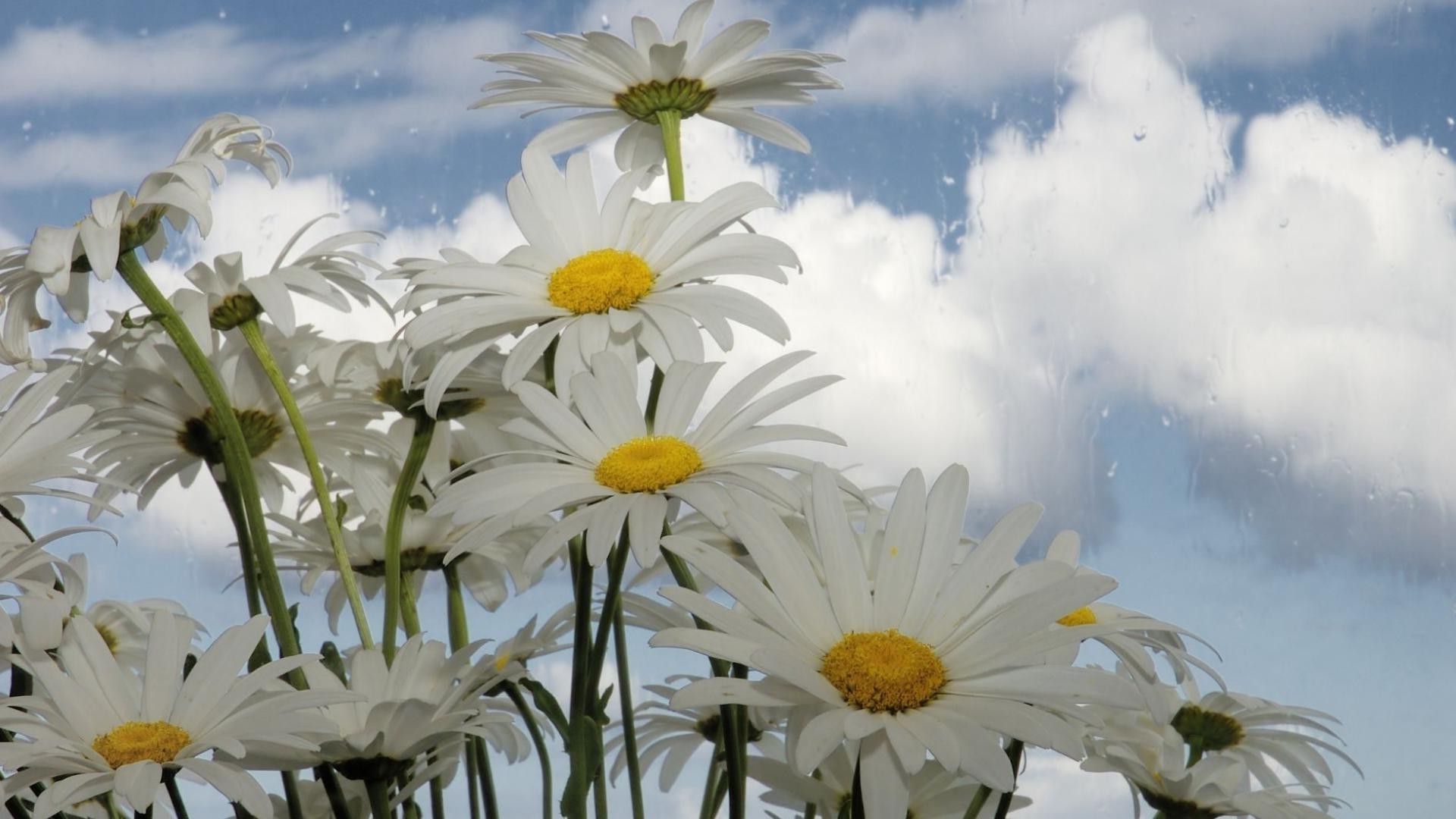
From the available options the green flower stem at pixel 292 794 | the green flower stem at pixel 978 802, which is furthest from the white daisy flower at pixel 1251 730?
the green flower stem at pixel 292 794

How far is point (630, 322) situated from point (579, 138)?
20 centimetres

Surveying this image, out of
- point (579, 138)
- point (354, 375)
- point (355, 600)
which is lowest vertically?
point (355, 600)

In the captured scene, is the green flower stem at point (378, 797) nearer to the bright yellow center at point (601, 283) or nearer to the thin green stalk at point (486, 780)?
the thin green stalk at point (486, 780)

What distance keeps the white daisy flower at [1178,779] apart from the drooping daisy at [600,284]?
0.24 metres

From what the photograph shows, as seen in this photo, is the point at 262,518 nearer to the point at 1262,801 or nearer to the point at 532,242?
the point at 532,242

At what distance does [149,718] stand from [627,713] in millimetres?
190

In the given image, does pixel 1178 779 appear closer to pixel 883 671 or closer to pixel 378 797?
pixel 883 671

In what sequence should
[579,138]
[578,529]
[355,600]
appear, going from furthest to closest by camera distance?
[579,138] < [355,600] < [578,529]

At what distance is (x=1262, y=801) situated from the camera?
0.62 meters

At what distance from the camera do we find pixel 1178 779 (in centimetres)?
61

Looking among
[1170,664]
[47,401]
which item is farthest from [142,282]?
[1170,664]

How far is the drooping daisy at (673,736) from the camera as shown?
663 mm

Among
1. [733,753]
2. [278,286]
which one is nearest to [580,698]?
[733,753]

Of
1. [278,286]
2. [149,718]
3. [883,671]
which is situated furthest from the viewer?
[278,286]
